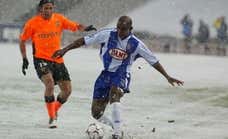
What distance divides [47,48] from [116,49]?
2.06 m

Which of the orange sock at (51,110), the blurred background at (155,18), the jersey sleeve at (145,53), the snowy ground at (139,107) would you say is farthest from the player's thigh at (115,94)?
the blurred background at (155,18)

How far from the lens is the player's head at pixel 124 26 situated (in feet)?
30.1

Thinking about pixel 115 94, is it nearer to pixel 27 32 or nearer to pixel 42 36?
pixel 42 36

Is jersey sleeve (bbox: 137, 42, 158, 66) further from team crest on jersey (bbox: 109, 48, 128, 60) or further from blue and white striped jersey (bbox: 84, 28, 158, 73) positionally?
team crest on jersey (bbox: 109, 48, 128, 60)

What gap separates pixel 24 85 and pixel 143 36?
21.2 m

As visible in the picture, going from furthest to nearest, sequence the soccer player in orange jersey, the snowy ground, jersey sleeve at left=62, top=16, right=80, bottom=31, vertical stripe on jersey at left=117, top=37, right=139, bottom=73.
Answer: jersey sleeve at left=62, top=16, right=80, bottom=31 < the soccer player in orange jersey < the snowy ground < vertical stripe on jersey at left=117, top=37, right=139, bottom=73

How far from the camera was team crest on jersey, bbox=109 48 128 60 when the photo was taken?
947cm

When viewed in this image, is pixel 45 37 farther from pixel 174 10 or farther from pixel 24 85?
pixel 174 10

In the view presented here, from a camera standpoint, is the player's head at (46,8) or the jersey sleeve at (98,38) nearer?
the jersey sleeve at (98,38)

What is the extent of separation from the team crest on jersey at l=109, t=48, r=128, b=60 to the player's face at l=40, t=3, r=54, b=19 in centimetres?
195

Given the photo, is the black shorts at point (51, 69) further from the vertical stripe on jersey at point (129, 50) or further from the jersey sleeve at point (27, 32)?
the vertical stripe on jersey at point (129, 50)

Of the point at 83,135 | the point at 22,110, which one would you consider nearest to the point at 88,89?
the point at 22,110

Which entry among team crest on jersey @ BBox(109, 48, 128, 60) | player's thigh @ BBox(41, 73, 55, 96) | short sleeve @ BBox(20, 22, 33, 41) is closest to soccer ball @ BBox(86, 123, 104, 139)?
team crest on jersey @ BBox(109, 48, 128, 60)

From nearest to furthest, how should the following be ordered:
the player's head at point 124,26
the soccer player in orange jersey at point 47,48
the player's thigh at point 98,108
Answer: the player's head at point 124,26
the player's thigh at point 98,108
the soccer player in orange jersey at point 47,48
